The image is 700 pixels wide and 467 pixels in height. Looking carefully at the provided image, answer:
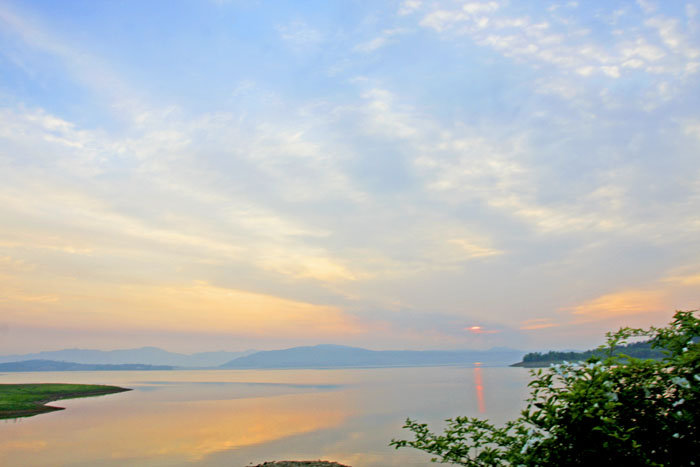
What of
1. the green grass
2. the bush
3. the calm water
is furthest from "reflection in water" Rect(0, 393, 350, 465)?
the bush

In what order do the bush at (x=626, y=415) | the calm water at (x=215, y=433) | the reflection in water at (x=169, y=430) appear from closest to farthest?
the bush at (x=626, y=415) → the calm water at (x=215, y=433) → the reflection in water at (x=169, y=430)

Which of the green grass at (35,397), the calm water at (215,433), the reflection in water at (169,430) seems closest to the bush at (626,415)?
the calm water at (215,433)

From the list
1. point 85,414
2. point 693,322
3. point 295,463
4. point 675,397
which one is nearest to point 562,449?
point 675,397

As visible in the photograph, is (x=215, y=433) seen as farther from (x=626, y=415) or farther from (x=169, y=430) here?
(x=626, y=415)

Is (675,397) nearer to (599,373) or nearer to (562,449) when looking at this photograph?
(599,373)

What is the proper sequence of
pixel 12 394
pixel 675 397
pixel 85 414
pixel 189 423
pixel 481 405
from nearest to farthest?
pixel 675 397 → pixel 189 423 → pixel 85 414 → pixel 481 405 → pixel 12 394

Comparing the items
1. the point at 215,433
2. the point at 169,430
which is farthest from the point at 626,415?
the point at 169,430

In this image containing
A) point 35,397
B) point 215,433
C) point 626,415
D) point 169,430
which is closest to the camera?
point 626,415

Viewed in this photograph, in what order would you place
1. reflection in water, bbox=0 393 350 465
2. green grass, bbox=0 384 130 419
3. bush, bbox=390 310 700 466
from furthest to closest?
green grass, bbox=0 384 130 419 < reflection in water, bbox=0 393 350 465 < bush, bbox=390 310 700 466

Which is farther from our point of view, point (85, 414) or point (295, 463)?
point (85, 414)

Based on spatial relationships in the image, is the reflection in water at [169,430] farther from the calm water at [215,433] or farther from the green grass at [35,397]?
the green grass at [35,397]

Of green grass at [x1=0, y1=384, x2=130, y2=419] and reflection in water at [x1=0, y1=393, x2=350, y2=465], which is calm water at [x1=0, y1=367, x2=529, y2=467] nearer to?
reflection in water at [x1=0, y1=393, x2=350, y2=465]

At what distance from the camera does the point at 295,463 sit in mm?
32438

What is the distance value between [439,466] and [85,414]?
57147mm
